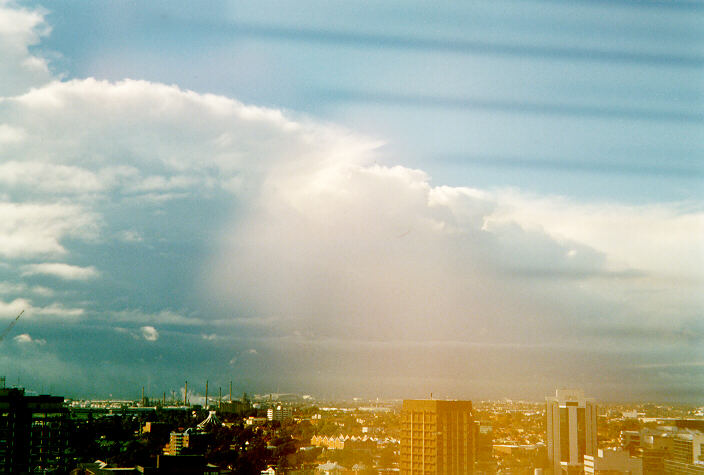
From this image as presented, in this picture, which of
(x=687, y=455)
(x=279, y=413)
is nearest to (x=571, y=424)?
(x=687, y=455)

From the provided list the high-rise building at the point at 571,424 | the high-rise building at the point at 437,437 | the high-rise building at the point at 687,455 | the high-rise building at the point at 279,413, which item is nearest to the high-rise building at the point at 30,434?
the high-rise building at the point at 279,413

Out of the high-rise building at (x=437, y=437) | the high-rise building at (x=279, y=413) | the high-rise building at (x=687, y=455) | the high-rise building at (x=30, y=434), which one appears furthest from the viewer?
the high-rise building at (x=279, y=413)

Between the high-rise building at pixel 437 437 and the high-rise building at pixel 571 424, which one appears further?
the high-rise building at pixel 571 424

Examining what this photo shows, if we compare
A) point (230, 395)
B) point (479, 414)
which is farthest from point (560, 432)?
point (230, 395)

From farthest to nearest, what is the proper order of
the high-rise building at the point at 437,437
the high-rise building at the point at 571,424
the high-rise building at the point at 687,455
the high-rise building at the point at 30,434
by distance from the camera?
the high-rise building at the point at 571,424 < the high-rise building at the point at 437,437 < the high-rise building at the point at 687,455 < the high-rise building at the point at 30,434

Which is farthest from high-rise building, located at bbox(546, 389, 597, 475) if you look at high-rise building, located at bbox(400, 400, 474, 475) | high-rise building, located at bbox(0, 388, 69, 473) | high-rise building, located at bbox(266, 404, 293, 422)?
high-rise building, located at bbox(0, 388, 69, 473)

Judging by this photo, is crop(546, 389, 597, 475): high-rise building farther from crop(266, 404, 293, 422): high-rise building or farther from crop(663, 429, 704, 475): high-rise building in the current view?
crop(266, 404, 293, 422): high-rise building

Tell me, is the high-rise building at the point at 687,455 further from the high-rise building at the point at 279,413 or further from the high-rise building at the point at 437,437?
the high-rise building at the point at 279,413
